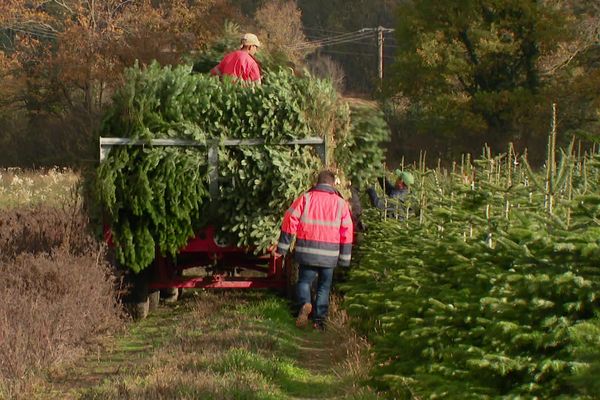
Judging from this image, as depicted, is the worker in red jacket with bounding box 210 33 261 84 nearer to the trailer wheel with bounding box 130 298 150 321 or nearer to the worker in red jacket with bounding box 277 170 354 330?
the worker in red jacket with bounding box 277 170 354 330

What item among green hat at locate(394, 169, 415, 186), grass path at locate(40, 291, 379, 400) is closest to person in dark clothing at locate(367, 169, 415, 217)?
green hat at locate(394, 169, 415, 186)

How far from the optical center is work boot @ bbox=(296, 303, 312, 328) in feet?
37.9

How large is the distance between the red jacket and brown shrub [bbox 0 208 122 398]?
2306mm

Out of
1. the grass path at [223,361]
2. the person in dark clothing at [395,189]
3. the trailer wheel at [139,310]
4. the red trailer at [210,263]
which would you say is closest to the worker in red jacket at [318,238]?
the grass path at [223,361]

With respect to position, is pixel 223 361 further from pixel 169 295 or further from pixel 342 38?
pixel 342 38

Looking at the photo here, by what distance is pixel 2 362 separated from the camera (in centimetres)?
824

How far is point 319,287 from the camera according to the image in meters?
11.8

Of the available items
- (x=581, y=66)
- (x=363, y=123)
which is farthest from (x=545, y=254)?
(x=581, y=66)

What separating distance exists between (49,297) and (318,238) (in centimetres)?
282

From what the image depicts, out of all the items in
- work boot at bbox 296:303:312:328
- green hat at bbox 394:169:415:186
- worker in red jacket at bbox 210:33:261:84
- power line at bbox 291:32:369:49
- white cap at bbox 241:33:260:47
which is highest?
power line at bbox 291:32:369:49

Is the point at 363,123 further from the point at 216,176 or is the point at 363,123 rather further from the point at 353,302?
the point at 353,302

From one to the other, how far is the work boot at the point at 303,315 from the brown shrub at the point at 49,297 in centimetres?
180

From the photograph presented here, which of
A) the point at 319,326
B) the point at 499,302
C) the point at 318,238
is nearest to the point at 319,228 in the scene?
the point at 318,238

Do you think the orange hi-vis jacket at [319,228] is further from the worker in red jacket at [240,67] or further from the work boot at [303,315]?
the worker in red jacket at [240,67]
